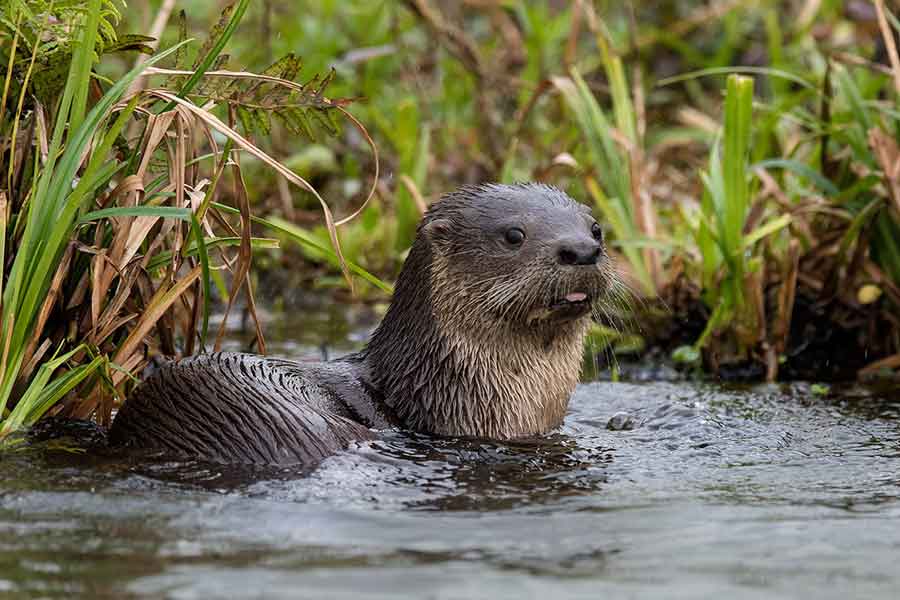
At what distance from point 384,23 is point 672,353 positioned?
3.53 metres

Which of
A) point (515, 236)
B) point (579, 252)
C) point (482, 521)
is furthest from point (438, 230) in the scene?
point (482, 521)

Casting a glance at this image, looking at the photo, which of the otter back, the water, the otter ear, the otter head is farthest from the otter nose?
the otter back

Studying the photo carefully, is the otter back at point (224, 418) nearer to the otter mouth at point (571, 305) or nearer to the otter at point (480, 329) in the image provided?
the otter at point (480, 329)

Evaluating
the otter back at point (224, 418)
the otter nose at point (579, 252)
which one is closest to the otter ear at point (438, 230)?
the otter nose at point (579, 252)

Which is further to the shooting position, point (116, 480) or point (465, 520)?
point (116, 480)

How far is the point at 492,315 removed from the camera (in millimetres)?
3645

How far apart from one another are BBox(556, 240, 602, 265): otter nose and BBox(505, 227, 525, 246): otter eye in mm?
117

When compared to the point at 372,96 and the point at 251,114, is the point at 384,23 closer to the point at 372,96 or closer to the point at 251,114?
the point at 372,96

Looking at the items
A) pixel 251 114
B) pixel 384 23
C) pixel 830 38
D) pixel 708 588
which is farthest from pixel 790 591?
pixel 830 38

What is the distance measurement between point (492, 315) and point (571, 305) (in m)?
0.21

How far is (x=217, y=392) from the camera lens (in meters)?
3.14

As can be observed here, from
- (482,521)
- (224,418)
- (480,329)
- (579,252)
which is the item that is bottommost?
(482,521)

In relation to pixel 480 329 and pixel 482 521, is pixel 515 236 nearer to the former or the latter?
pixel 480 329

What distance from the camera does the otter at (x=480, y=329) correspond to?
139 inches
